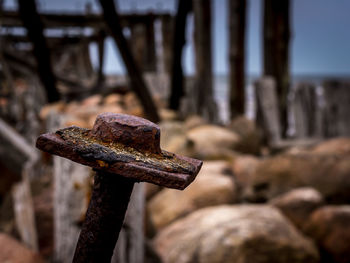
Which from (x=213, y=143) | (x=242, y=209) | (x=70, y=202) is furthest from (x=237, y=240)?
(x=213, y=143)

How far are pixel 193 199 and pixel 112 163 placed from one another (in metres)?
2.23

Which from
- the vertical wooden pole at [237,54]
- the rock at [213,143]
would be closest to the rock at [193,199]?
the rock at [213,143]

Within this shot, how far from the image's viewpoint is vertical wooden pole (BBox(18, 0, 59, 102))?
207 inches

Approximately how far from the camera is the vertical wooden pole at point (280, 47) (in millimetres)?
4805

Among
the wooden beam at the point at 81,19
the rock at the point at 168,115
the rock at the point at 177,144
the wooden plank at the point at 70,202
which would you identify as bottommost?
the rock at the point at 168,115

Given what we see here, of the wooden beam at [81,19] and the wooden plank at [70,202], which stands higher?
the wooden beam at [81,19]

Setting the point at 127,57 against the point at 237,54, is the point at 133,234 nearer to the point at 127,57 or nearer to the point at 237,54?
the point at 127,57

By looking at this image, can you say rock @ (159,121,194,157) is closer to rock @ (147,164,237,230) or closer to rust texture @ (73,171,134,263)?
rock @ (147,164,237,230)

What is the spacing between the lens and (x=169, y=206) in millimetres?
2688

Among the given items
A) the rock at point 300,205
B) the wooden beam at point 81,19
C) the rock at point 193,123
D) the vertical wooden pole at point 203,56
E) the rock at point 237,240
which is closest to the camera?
the rock at point 237,240

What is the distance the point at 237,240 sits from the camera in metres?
1.95

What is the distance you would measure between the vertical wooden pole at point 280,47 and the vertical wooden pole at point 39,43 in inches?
143

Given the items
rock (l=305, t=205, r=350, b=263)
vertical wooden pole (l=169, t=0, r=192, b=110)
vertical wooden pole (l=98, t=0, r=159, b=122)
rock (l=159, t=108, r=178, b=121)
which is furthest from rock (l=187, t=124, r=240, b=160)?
vertical wooden pole (l=169, t=0, r=192, b=110)

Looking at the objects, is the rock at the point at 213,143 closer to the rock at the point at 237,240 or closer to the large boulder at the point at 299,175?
the large boulder at the point at 299,175
